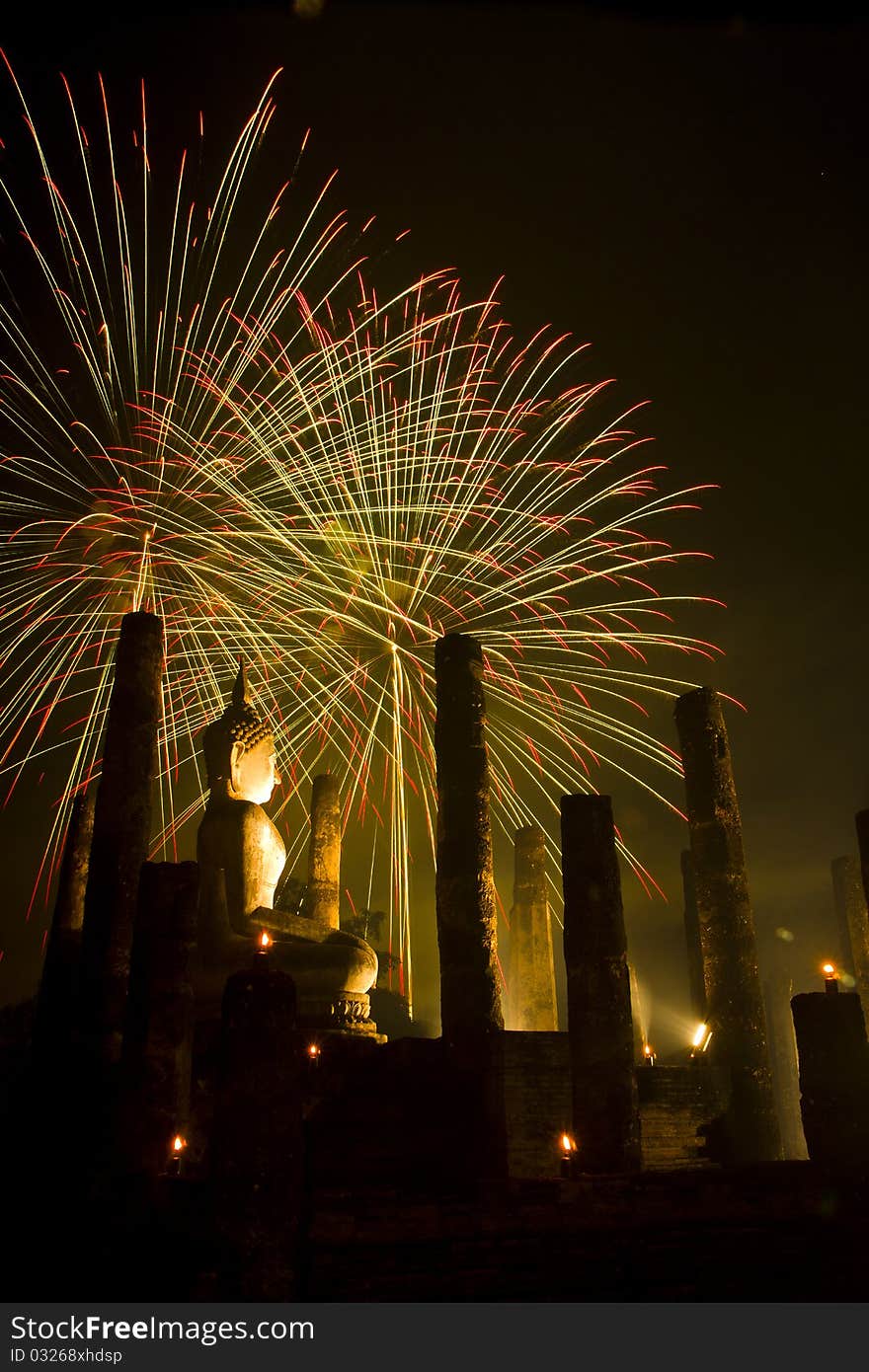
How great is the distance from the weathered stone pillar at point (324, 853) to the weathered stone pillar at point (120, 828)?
277 inches

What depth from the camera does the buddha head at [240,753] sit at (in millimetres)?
15250

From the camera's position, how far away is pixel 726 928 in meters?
15.0

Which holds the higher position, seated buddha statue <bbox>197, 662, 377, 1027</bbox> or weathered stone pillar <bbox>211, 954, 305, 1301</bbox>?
seated buddha statue <bbox>197, 662, 377, 1027</bbox>

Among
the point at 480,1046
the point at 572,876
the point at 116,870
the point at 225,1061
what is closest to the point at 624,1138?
the point at 480,1046

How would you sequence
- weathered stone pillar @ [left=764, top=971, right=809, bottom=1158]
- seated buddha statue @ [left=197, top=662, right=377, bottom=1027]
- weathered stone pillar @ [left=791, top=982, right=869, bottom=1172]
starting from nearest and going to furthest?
weathered stone pillar @ [left=791, top=982, right=869, bottom=1172]
seated buddha statue @ [left=197, top=662, right=377, bottom=1027]
weathered stone pillar @ [left=764, top=971, right=809, bottom=1158]

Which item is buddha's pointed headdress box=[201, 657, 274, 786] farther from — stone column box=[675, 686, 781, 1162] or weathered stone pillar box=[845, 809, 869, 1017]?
weathered stone pillar box=[845, 809, 869, 1017]

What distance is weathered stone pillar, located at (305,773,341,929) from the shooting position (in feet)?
65.6

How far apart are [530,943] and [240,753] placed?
367 inches

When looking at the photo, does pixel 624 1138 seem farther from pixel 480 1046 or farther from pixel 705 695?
pixel 705 695

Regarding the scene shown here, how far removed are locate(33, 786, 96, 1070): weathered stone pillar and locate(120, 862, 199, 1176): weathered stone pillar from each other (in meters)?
2.54

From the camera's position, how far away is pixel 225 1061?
243 inches

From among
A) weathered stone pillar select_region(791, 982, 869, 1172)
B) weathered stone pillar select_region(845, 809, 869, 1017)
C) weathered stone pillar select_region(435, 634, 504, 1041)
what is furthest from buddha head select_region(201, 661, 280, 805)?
weathered stone pillar select_region(845, 809, 869, 1017)

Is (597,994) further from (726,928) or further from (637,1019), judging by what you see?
(637,1019)
